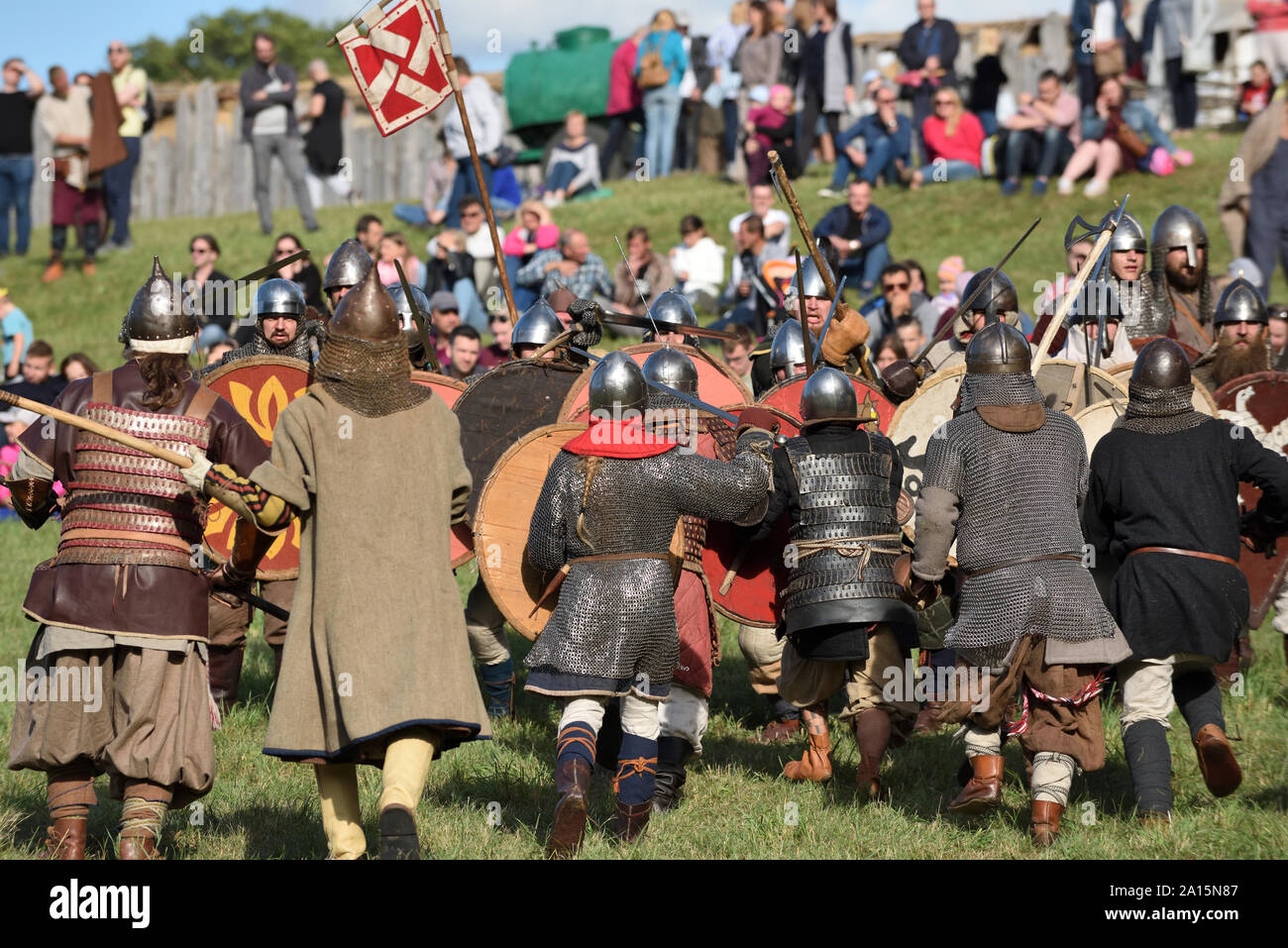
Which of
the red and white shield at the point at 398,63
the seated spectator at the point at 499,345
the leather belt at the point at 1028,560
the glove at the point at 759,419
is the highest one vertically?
the red and white shield at the point at 398,63

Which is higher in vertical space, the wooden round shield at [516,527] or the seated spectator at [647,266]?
the seated spectator at [647,266]

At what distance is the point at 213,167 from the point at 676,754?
20.6 metres

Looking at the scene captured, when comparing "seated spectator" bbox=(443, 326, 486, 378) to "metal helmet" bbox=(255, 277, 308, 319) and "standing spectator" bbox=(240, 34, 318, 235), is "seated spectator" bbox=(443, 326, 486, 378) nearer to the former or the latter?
"metal helmet" bbox=(255, 277, 308, 319)

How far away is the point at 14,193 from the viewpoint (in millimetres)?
18562

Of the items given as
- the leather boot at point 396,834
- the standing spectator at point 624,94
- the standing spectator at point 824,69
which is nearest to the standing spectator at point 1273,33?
the standing spectator at point 824,69

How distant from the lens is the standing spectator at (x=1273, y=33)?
1627 centimetres

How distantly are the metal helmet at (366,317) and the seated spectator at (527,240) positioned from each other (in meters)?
8.67

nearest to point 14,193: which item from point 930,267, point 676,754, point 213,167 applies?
point 213,167

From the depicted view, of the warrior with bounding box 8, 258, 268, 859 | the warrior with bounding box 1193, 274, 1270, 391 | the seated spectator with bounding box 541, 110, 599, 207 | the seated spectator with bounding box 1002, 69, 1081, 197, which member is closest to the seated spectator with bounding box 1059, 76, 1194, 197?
the seated spectator with bounding box 1002, 69, 1081, 197

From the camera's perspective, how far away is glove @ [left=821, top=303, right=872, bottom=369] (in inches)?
297

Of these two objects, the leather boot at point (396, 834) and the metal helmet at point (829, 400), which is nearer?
the leather boot at point (396, 834)

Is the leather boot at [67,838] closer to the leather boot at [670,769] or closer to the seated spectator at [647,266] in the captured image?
the leather boot at [670,769]

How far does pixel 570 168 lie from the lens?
1956 centimetres
